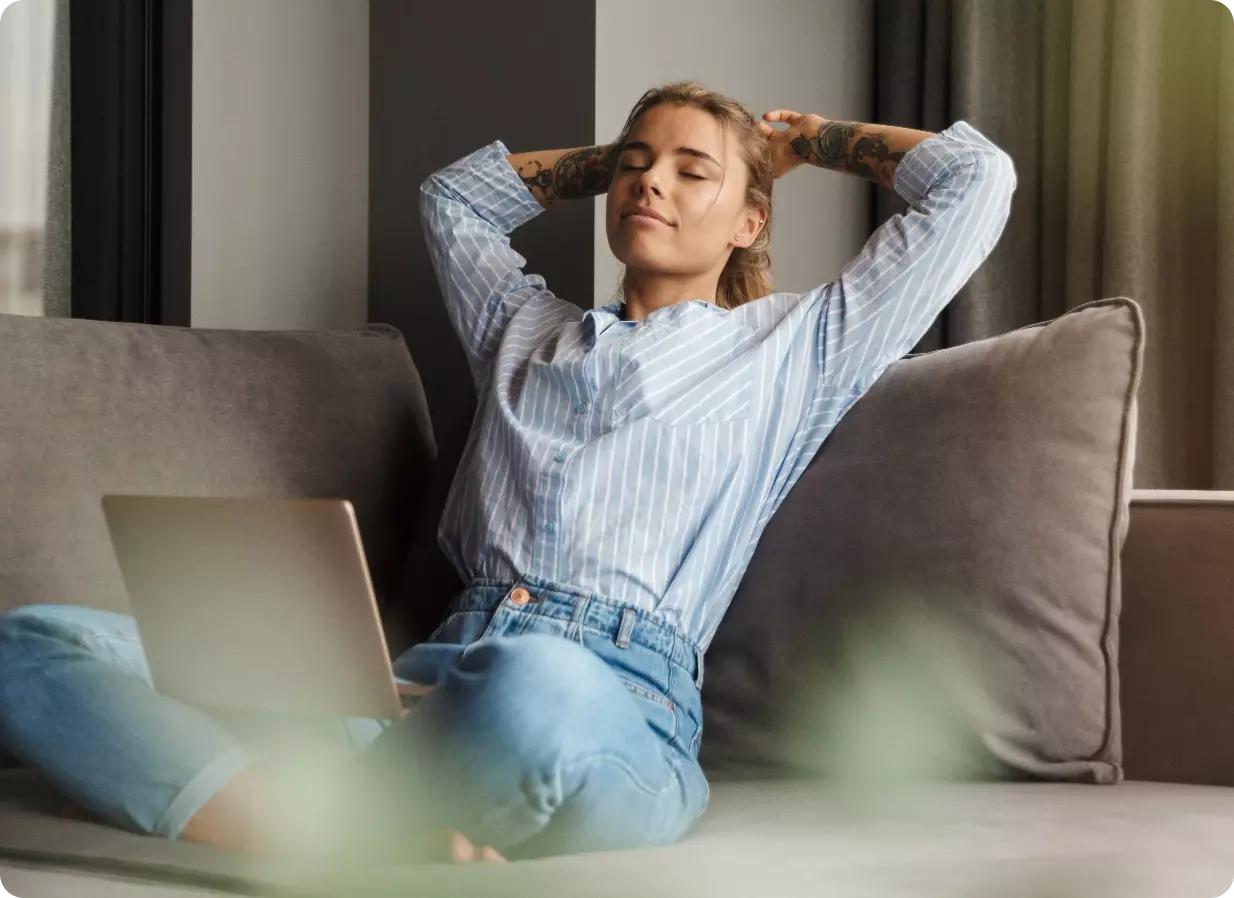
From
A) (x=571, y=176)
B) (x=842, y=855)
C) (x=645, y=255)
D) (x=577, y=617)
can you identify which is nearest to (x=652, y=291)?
(x=645, y=255)

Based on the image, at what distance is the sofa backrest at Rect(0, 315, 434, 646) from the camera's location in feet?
4.57

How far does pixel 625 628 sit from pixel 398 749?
1.21 ft

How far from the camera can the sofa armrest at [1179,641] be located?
128 centimetres

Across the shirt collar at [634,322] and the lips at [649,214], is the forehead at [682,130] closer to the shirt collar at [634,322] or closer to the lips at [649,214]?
the lips at [649,214]

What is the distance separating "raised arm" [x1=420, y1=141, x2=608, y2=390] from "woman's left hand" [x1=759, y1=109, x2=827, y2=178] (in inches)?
9.2

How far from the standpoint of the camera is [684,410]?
4.74 ft

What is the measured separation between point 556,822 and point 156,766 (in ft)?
1.02

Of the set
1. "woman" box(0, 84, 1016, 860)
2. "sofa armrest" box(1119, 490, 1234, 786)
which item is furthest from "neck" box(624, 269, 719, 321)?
"sofa armrest" box(1119, 490, 1234, 786)

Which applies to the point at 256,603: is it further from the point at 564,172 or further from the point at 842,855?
the point at 564,172

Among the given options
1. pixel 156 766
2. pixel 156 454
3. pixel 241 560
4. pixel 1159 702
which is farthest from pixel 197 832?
pixel 1159 702

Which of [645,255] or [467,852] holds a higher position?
[645,255]

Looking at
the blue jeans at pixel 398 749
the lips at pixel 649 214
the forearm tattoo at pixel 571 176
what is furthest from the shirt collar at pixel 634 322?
the blue jeans at pixel 398 749

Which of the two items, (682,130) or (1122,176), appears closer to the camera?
(682,130)

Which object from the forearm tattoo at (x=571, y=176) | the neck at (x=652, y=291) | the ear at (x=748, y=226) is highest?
the forearm tattoo at (x=571, y=176)
